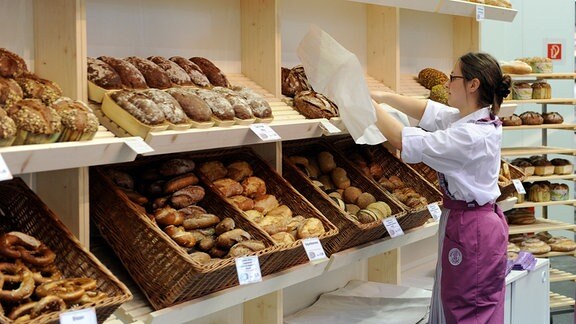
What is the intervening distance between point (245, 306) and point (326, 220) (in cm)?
64

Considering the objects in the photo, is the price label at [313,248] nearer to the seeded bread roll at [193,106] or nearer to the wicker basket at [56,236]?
the seeded bread roll at [193,106]

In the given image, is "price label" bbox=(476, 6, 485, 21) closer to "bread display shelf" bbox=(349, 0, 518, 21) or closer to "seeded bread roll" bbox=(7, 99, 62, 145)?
"bread display shelf" bbox=(349, 0, 518, 21)

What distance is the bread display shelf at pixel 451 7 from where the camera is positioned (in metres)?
3.17

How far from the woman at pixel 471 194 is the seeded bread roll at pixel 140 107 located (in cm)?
94

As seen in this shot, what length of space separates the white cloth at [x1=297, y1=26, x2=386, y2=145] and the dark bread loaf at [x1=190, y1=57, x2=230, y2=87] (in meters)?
0.33

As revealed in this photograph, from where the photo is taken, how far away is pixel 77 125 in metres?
1.81

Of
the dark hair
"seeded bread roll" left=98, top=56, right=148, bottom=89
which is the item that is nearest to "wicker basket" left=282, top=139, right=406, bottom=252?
the dark hair

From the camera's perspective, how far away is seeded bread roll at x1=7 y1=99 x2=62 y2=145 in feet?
5.69

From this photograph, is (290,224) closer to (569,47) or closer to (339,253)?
(339,253)

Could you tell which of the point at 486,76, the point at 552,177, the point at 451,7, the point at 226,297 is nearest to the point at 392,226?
the point at 486,76

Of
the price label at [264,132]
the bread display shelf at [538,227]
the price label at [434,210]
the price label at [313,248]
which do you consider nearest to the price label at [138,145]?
the price label at [264,132]

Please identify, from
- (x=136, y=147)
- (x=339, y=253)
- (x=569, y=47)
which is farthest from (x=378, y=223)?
(x=569, y=47)

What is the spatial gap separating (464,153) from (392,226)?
0.42 metres

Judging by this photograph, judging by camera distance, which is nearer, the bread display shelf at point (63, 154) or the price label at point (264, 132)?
the bread display shelf at point (63, 154)
